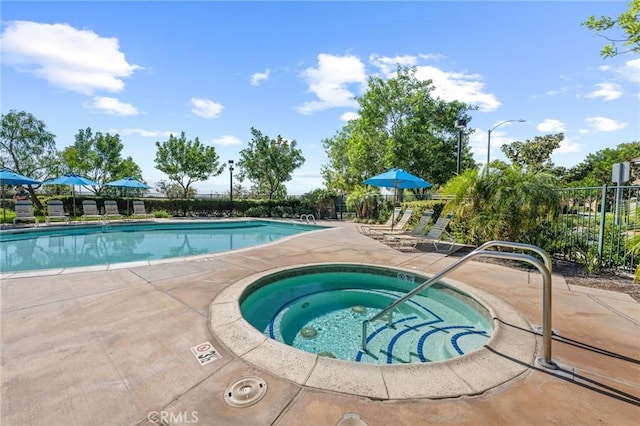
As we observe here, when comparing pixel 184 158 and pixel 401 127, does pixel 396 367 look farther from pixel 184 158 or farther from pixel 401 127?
pixel 184 158

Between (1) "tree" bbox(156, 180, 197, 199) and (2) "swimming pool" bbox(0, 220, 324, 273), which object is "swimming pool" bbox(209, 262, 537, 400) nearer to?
(2) "swimming pool" bbox(0, 220, 324, 273)

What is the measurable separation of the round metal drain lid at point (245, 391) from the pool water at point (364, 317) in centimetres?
146

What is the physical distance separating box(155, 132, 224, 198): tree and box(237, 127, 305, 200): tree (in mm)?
3668

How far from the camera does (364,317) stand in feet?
15.4

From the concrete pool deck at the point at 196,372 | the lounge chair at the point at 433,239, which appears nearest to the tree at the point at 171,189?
the lounge chair at the point at 433,239

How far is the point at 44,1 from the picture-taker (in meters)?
6.49

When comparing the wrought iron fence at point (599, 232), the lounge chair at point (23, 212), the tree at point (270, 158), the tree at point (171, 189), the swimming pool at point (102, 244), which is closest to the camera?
the wrought iron fence at point (599, 232)

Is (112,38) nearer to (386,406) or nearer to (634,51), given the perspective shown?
(386,406)

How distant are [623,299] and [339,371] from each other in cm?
494

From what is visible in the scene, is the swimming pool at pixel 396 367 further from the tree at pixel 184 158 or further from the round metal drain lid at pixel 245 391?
the tree at pixel 184 158

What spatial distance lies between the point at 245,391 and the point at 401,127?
2089 cm

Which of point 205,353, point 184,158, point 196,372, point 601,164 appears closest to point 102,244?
point 205,353

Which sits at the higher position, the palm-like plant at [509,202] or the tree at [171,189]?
the tree at [171,189]

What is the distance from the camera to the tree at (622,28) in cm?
485
